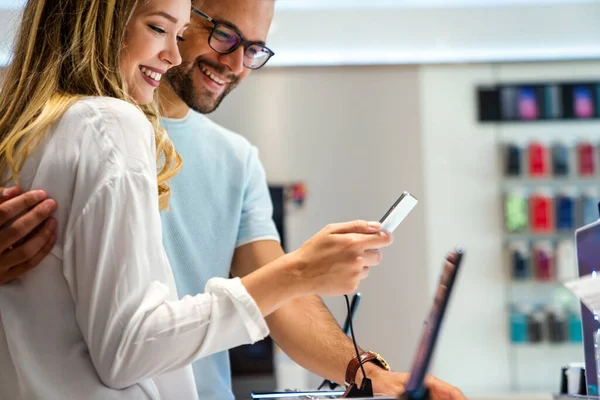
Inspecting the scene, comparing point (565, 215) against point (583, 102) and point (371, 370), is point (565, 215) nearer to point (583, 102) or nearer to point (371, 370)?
point (583, 102)

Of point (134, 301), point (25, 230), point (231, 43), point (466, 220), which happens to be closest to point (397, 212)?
point (134, 301)

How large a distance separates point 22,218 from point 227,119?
14.6 ft

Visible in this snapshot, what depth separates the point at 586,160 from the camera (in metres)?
5.38

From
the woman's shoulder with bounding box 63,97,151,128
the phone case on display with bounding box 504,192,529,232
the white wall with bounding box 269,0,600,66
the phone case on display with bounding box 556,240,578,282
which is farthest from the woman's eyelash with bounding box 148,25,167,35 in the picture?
the phone case on display with bounding box 556,240,578,282

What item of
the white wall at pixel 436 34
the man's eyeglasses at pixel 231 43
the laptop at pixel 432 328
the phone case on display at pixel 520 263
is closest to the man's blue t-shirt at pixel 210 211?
the man's eyeglasses at pixel 231 43

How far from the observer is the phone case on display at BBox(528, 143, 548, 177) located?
5375 mm

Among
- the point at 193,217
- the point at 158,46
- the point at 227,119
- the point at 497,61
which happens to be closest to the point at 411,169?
the point at 497,61

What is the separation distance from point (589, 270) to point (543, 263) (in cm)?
413

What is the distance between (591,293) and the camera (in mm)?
1064

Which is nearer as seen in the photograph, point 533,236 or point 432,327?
point 432,327

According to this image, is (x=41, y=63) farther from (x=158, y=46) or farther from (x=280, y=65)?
(x=280, y=65)

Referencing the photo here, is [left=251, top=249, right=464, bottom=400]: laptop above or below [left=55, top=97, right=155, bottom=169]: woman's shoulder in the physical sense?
below

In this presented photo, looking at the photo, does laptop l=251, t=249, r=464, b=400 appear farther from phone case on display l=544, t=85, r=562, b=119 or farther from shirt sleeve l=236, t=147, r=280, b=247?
phone case on display l=544, t=85, r=562, b=119

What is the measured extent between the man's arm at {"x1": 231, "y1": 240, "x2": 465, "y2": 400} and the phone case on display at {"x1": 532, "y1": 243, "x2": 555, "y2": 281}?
375cm
